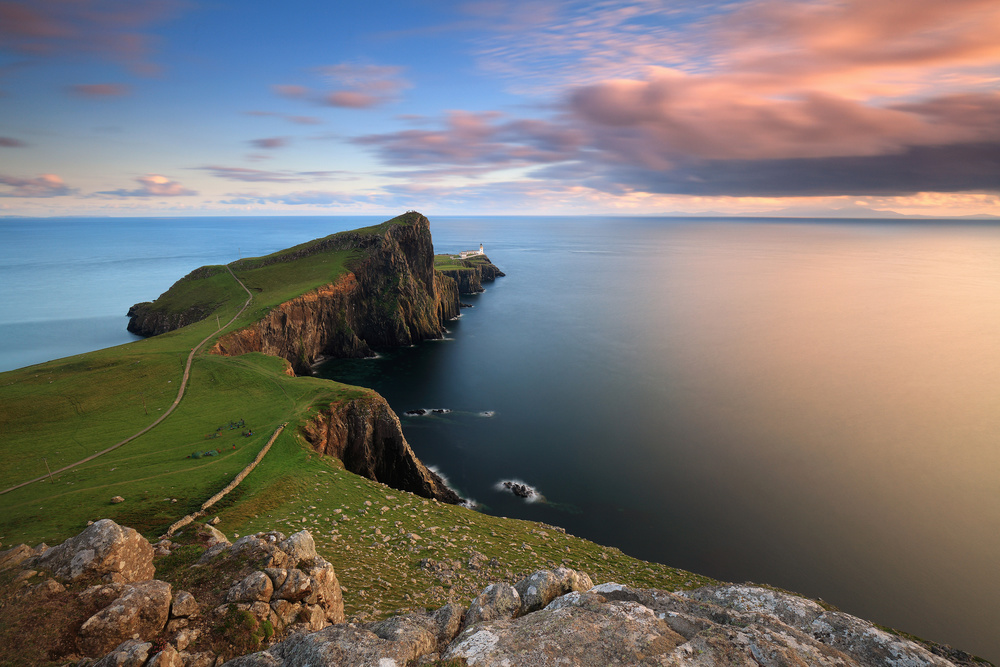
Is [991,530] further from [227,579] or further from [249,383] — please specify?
[249,383]

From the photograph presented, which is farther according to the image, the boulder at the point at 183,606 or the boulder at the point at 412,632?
the boulder at the point at 183,606

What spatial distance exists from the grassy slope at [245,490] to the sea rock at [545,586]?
11.8 meters

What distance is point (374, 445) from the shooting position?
167 feet

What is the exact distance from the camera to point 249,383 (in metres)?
59.7

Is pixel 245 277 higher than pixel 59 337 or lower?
higher

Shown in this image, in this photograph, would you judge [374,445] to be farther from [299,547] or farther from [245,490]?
[299,547]

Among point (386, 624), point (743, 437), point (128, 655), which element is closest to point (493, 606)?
point (386, 624)

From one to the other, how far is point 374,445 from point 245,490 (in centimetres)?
1674

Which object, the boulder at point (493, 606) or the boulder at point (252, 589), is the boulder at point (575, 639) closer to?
the boulder at point (493, 606)

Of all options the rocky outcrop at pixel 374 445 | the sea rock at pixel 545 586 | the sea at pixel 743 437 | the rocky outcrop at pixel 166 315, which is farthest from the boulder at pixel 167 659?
the rocky outcrop at pixel 166 315

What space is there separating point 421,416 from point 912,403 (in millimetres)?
91404

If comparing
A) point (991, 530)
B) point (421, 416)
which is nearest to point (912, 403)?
point (991, 530)

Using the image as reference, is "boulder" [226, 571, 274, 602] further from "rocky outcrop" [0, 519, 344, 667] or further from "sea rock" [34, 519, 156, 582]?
"sea rock" [34, 519, 156, 582]

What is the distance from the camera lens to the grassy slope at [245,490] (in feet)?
94.7
